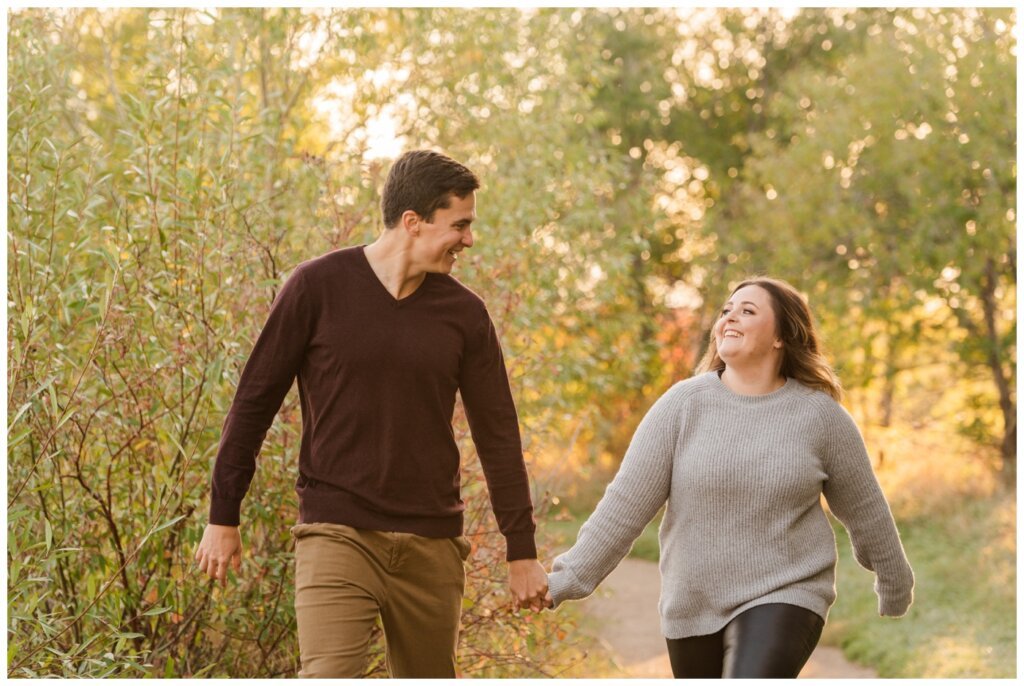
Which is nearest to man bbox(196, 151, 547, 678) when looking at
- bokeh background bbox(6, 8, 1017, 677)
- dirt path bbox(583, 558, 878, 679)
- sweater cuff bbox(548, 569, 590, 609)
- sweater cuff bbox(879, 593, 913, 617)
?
sweater cuff bbox(548, 569, 590, 609)

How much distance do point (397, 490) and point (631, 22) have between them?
16.7 m

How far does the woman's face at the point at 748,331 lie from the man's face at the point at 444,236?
35.8 inches

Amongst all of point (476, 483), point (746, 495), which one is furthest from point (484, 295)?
point (746, 495)

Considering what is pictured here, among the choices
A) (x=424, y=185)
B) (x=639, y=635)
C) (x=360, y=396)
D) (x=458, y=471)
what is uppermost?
(x=424, y=185)

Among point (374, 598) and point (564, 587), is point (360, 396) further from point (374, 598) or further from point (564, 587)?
point (564, 587)

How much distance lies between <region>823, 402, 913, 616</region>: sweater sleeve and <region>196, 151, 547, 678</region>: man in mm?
1115

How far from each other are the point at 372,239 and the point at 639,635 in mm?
5408

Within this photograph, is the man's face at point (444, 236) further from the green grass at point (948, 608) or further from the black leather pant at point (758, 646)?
the green grass at point (948, 608)

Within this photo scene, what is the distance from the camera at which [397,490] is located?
129 inches

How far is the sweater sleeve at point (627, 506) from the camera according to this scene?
12.2ft

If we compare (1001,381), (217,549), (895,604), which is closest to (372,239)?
(217,549)

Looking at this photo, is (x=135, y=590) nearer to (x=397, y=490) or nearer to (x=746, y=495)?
(x=397, y=490)

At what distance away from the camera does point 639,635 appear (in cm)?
988

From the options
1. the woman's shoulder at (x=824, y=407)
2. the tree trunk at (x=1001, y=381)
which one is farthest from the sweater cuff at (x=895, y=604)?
the tree trunk at (x=1001, y=381)
